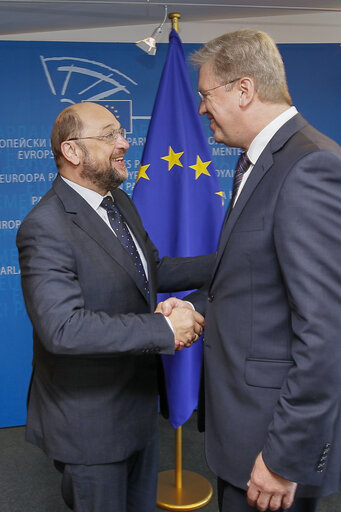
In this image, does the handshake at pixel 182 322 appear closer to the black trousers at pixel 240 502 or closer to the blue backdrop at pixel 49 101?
the black trousers at pixel 240 502

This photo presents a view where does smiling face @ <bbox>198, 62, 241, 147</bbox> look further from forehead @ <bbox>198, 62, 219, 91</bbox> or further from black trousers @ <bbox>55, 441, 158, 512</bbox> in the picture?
black trousers @ <bbox>55, 441, 158, 512</bbox>

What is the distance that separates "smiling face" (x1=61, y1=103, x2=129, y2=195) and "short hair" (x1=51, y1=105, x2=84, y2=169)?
15 millimetres

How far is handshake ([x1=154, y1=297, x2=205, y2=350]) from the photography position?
5.81 feet

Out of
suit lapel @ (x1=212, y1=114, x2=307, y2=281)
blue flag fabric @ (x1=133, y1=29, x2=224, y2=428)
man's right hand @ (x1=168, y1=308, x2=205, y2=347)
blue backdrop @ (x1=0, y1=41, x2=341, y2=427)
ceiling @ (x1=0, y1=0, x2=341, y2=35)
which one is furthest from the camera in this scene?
blue backdrop @ (x1=0, y1=41, x2=341, y2=427)

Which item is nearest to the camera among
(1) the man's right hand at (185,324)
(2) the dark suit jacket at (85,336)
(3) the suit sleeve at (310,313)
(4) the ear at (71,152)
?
(3) the suit sleeve at (310,313)

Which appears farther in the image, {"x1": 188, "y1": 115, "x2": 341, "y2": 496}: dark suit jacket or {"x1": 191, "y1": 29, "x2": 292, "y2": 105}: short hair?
{"x1": 191, "y1": 29, "x2": 292, "y2": 105}: short hair

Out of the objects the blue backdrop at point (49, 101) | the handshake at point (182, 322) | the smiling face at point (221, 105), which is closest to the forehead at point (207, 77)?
the smiling face at point (221, 105)

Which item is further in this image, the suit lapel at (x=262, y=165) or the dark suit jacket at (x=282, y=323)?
the suit lapel at (x=262, y=165)

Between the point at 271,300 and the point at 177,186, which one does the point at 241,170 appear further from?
the point at 177,186

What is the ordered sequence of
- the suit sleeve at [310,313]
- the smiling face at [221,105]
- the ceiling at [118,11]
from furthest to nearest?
1. the ceiling at [118,11]
2. the smiling face at [221,105]
3. the suit sleeve at [310,313]

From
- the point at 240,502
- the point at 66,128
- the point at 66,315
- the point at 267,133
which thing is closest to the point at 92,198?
the point at 66,128

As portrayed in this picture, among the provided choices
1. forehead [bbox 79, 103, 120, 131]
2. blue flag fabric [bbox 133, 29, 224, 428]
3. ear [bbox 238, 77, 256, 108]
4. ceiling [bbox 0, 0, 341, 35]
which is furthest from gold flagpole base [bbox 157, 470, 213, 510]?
ceiling [bbox 0, 0, 341, 35]

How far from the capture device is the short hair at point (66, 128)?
195 centimetres

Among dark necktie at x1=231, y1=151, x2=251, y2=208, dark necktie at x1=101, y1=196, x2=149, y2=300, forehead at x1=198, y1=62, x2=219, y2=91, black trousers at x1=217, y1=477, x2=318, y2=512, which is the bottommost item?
black trousers at x1=217, y1=477, x2=318, y2=512
